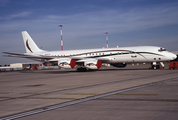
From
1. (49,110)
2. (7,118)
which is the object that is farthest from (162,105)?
(7,118)

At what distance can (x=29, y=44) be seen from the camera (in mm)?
43625

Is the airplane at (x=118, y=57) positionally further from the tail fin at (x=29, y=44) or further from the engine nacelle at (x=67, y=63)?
the tail fin at (x=29, y=44)

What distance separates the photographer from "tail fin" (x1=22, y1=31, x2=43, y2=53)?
4359cm

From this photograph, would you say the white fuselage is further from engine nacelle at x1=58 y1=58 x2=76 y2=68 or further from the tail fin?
the tail fin

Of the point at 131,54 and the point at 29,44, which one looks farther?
the point at 29,44

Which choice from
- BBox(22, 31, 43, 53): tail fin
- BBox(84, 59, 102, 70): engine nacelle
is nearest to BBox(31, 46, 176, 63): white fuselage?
BBox(84, 59, 102, 70): engine nacelle

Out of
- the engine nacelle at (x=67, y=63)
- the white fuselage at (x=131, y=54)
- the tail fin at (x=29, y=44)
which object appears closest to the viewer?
the white fuselage at (x=131, y=54)

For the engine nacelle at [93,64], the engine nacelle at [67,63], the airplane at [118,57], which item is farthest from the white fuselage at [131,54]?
the engine nacelle at [67,63]

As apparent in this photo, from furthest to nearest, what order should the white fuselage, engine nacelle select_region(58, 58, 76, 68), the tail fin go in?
the tail fin < engine nacelle select_region(58, 58, 76, 68) < the white fuselage

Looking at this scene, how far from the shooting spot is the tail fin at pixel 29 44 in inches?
1716

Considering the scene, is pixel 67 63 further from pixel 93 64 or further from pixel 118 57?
pixel 118 57

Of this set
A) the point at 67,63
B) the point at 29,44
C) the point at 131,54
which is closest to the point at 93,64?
the point at 67,63

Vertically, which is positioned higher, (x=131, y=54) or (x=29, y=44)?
(x=29, y=44)

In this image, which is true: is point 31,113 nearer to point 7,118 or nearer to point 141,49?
point 7,118
